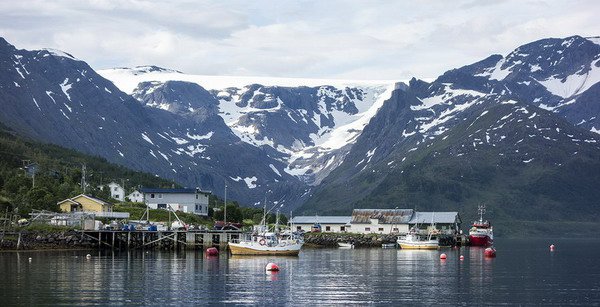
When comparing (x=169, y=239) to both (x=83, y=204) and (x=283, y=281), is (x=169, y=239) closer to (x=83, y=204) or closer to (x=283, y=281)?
(x=83, y=204)

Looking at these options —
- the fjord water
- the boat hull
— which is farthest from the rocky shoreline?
the boat hull

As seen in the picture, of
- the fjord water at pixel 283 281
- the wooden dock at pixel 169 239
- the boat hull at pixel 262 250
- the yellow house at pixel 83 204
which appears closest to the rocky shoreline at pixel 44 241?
the fjord water at pixel 283 281

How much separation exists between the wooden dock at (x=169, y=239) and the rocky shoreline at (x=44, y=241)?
19.6 feet

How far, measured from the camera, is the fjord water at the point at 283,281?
3499 inches

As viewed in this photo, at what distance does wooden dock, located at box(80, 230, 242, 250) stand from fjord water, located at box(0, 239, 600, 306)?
18.5 metres

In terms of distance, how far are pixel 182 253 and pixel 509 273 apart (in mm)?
60551

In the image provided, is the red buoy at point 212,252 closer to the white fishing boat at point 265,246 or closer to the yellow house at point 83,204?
the white fishing boat at point 265,246

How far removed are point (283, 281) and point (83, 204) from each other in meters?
92.7

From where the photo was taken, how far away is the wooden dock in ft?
565

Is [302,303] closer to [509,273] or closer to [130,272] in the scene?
[130,272]

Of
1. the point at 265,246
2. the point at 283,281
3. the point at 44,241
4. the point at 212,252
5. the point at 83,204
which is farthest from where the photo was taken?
the point at 83,204

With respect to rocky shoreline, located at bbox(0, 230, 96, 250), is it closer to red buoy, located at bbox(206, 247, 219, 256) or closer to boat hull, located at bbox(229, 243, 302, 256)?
red buoy, located at bbox(206, 247, 219, 256)

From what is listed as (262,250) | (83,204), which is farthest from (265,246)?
(83,204)

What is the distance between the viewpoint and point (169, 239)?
17488 cm
